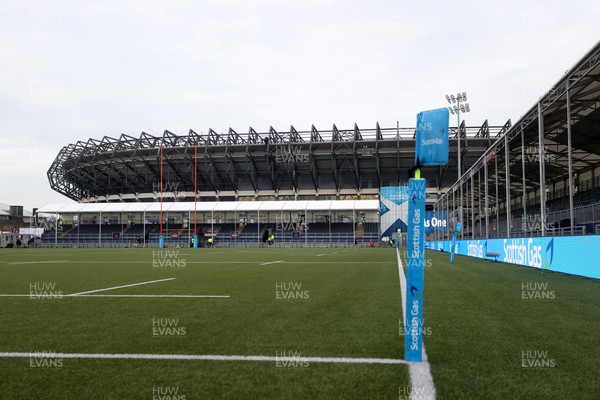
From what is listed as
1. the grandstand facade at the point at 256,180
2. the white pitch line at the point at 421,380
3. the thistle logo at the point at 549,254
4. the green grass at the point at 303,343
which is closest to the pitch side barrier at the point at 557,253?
the thistle logo at the point at 549,254

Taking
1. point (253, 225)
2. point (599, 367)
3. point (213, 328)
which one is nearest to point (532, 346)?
point (599, 367)

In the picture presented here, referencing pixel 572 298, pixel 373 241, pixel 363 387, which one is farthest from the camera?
pixel 373 241

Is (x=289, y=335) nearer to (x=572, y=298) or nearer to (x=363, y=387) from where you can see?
(x=363, y=387)

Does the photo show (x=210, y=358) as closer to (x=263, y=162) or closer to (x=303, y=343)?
(x=303, y=343)

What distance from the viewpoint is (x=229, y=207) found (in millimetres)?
65375

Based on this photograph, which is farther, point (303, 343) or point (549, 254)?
point (549, 254)

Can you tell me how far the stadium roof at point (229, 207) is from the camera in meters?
62.0

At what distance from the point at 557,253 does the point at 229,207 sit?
5436 cm

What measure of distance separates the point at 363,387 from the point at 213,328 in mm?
2511

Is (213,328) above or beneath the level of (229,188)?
beneath

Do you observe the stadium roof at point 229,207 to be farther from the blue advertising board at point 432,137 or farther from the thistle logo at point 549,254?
the blue advertising board at point 432,137

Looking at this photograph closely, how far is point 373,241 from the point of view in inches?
Result: 2389

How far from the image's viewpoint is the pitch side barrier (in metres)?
11.7

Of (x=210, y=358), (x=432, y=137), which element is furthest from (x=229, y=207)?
(x=432, y=137)
